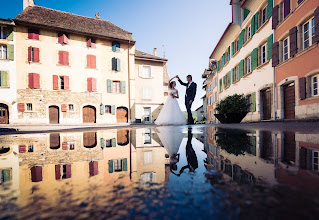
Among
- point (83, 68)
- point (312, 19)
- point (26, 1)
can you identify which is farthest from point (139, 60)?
point (312, 19)

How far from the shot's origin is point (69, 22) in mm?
17859

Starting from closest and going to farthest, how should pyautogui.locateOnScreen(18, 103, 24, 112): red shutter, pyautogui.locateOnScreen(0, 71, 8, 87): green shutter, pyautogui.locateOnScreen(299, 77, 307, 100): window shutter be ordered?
pyautogui.locateOnScreen(299, 77, 307, 100): window shutter
pyautogui.locateOnScreen(0, 71, 8, 87): green shutter
pyautogui.locateOnScreen(18, 103, 24, 112): red shutter

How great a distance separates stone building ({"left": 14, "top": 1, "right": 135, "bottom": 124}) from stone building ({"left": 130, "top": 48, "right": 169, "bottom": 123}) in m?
1.05

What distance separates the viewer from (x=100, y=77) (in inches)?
707

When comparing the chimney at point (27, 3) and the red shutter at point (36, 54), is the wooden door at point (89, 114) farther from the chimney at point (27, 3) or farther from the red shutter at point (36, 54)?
the chimney at point (27, 3)

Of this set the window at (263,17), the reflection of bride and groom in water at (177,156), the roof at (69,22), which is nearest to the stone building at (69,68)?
the roof at (69,22)

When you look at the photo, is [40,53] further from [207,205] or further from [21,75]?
[207,205]

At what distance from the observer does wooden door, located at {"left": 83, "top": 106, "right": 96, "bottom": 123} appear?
16953 millimetres

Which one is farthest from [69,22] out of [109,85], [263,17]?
[263,17]

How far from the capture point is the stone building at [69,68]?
606 inches

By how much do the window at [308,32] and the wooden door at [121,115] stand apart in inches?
633

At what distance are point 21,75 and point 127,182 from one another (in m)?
20.1

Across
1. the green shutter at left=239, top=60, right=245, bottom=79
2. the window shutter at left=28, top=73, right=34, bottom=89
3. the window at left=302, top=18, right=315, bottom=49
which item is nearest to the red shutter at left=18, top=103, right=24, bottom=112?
the window shutter at left=28, top=73, right=34, bottom=89

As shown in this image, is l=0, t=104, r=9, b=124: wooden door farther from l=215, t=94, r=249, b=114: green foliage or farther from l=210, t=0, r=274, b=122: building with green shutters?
l=210, t=0, r=274, b=122: building with green shutters
